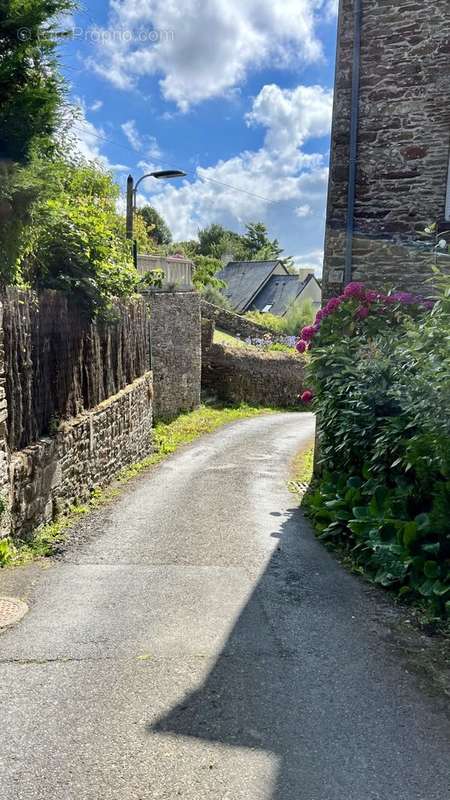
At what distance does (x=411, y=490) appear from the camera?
17.4 feet

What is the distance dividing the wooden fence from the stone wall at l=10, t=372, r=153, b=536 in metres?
0.19

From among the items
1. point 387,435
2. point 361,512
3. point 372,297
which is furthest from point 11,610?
point 372,297

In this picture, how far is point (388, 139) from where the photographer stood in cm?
880

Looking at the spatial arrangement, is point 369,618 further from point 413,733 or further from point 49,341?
point 49,341

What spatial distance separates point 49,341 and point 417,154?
235 inches

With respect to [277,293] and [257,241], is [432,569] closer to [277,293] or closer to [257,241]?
[277,293]

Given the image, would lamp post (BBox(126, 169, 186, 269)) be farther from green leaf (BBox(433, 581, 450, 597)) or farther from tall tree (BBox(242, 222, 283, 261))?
tall tree (BBox(242, 222, 283, 261))

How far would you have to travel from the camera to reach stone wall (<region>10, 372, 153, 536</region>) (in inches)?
242

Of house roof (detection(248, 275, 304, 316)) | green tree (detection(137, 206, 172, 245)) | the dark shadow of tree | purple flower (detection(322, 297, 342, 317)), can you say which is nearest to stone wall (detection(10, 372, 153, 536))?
the dark shadow of tree

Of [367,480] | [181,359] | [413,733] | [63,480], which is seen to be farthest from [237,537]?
[181,359]

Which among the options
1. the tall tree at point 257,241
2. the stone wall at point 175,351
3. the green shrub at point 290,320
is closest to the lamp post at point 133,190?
the stone wall at point 175,351

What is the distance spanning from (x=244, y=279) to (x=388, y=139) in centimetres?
3702

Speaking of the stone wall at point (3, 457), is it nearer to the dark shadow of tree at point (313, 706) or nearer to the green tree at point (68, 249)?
the green tree at point (68, 249)

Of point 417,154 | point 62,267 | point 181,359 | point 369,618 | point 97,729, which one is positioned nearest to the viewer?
point 97,729
